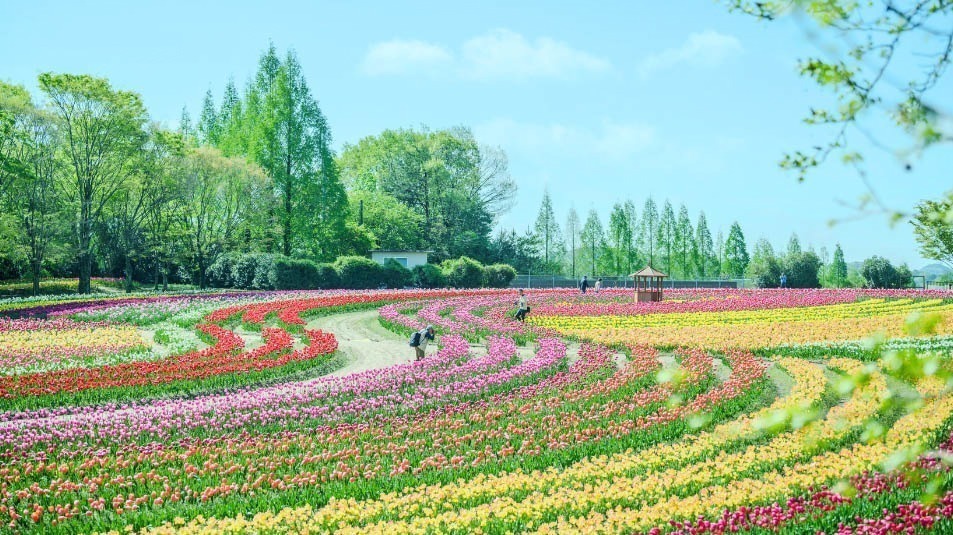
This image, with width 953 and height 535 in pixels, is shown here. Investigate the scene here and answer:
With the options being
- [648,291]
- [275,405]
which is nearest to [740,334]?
[648,291]

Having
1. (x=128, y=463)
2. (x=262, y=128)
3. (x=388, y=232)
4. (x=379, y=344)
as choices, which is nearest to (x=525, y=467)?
(x=128, y=463)

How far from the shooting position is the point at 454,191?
6669 cm

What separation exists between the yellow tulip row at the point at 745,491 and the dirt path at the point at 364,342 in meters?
10.2

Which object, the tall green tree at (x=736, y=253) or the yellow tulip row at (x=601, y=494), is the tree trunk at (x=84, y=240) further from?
the tall green tree at (x=736, y=253)

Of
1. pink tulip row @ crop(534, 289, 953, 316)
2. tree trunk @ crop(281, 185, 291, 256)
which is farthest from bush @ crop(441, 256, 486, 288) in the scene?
pink tulip row @ crop(534, 289, 953, 316)

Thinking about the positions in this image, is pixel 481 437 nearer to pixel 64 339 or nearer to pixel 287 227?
pixel 64 339

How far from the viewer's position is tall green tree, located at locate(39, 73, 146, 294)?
38.5m

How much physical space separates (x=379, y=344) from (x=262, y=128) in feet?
119

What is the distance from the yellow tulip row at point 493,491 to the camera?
7.19 m

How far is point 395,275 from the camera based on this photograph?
48625 mm

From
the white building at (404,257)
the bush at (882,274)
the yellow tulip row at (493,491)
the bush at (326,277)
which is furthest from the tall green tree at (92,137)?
the bush at (882,274)

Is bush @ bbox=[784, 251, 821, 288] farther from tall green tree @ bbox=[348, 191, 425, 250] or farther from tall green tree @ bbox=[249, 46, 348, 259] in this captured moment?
tall green tree @ bbox=[249, 46, 348, 259]

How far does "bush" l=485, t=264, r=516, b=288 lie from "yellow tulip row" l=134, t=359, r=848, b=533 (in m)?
42.6

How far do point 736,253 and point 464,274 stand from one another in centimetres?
4391
